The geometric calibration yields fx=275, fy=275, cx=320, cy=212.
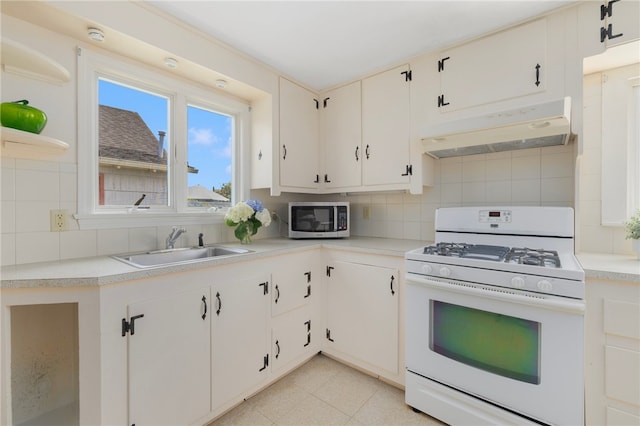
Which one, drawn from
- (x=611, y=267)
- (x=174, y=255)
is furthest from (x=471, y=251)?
(x=174, y=255)

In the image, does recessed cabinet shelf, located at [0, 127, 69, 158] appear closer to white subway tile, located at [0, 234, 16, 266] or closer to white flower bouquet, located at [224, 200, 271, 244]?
white subway tile, located at [0, 234, 16, 266]

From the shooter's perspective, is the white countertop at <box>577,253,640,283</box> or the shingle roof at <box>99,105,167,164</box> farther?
the shingle roof at <box>99,105,167,164</box>

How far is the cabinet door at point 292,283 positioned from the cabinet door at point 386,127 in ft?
2.89

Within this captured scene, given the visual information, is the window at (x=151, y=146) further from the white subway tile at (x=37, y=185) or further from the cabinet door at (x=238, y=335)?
the cabinet door at (x=238, y=335)

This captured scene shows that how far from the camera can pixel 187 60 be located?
1.70 m

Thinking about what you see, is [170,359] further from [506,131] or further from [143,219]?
[506,131]

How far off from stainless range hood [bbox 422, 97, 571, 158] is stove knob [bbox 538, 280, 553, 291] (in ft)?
2.73

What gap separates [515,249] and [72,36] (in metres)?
2.75

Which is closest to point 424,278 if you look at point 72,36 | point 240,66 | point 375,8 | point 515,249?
point 515,249

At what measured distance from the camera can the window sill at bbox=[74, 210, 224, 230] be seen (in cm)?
155

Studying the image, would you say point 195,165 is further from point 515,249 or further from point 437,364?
point 515,249

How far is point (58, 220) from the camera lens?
4.76 feet

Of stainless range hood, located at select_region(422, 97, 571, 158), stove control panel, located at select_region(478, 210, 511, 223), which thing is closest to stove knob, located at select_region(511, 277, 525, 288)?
stove control panel, located at select_region(478, 210, 511, 223)

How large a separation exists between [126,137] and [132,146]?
0.06 meters
